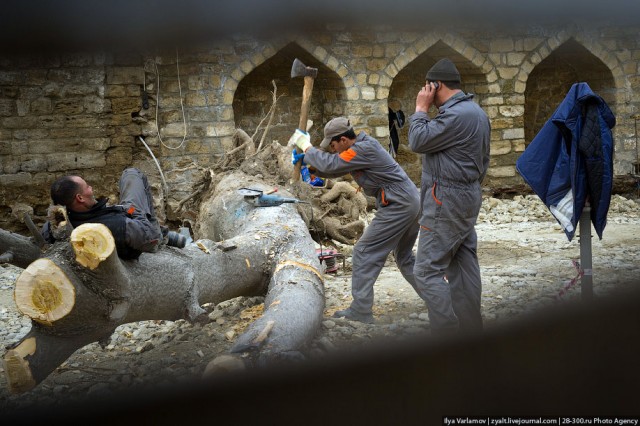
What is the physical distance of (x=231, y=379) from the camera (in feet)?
2.76

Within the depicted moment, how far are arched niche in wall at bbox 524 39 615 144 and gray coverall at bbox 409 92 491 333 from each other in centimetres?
712

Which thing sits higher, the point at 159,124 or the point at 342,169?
the point at 159,124

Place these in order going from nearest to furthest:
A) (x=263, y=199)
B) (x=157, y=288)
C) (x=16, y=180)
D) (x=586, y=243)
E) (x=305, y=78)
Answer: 1. (x=157, y=288)
2. (x=586, y=243)
3. (x=305, y=78)
4. (x=263, y=199)
5. (x=16, y=180)

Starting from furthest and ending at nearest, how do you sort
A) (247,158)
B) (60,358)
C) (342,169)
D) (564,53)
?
(564,53) < (247,158) < (342,169) < (60,358)

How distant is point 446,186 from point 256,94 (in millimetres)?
6813

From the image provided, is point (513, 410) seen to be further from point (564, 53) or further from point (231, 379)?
point (564, 53)

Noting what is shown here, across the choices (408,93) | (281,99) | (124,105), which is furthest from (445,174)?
(408,93)

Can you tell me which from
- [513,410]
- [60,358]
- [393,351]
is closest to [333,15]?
[393,351]

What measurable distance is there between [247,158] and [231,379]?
5.22 metres

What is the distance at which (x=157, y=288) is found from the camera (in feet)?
9.83

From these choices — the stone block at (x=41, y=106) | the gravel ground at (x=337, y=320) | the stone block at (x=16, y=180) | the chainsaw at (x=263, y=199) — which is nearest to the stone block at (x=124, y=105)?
the stone block at (x=41, y=106)

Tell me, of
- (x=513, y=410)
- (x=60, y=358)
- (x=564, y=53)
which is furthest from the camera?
(x=564, y=53)

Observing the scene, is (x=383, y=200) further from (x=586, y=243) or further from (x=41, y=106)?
(x=41, y=106)

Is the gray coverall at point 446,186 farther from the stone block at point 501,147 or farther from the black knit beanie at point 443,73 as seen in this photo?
the stone block at point 501,147
